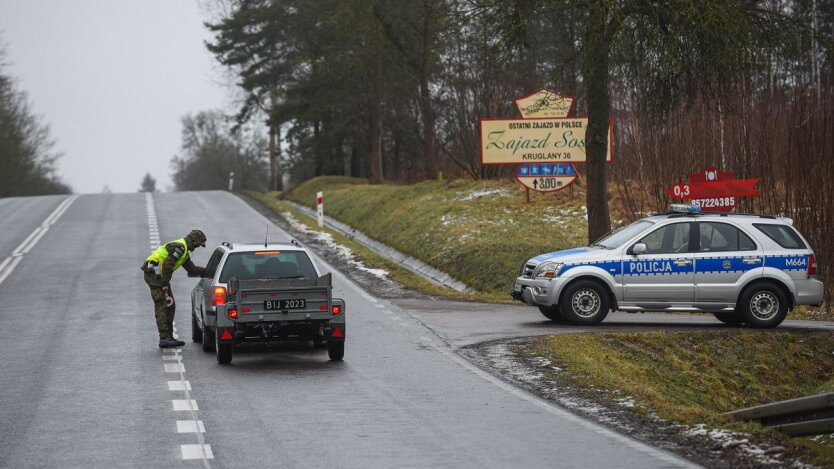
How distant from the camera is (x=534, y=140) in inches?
1345

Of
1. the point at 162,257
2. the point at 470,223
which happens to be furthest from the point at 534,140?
the point at 162,257

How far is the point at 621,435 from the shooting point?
10.4m

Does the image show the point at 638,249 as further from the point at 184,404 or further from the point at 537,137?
the point at 537,137

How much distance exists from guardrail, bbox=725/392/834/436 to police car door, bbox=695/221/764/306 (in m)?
8.04

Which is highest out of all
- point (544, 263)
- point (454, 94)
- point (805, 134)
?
point (454, 94)

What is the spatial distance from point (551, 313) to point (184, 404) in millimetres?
8520

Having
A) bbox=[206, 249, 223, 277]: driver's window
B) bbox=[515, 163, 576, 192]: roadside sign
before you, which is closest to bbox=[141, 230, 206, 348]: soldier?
bbox=[206, 249, 223, 277]: driver's window

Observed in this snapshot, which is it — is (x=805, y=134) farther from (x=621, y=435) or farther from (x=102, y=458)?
(x=102, y=458)

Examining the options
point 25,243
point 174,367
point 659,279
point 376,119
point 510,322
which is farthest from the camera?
point 376,119

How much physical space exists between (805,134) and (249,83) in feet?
156

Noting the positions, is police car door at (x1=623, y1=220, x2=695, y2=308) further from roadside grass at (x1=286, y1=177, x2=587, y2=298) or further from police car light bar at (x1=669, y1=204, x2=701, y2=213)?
roadside grass at (x1=286, y1=177, x2=587, y2=298)

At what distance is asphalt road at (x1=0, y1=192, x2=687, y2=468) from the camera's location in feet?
31.5

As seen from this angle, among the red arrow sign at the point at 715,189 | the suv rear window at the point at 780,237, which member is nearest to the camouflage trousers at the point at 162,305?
the suv rear window at the point at 780,237

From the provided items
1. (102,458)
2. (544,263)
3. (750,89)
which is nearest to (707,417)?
(102,458)
